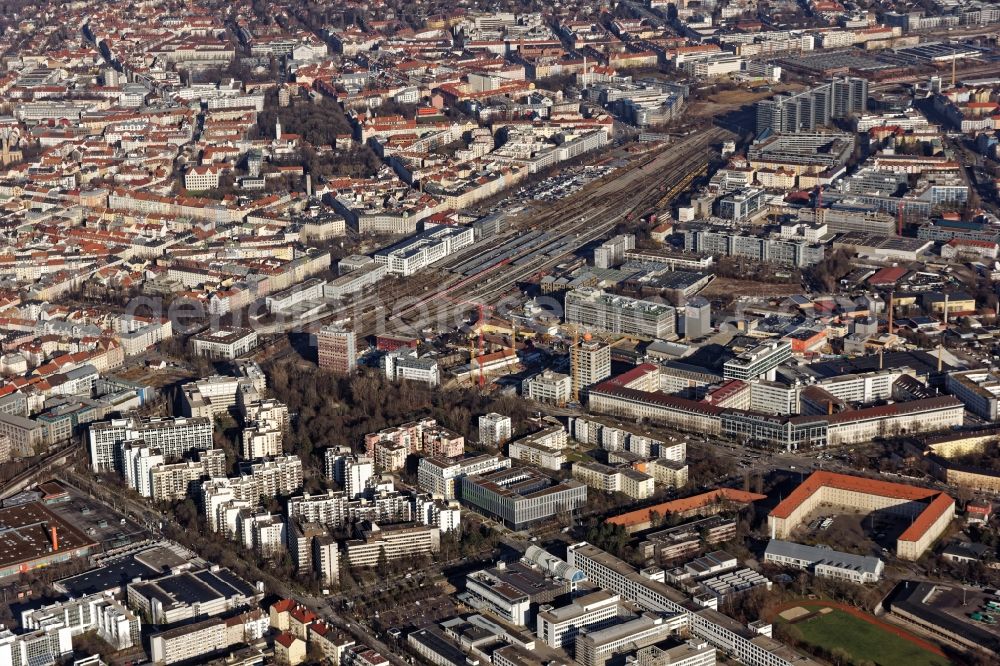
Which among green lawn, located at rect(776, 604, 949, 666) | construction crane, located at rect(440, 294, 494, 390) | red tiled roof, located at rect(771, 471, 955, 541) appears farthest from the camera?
construction crane, located at rect(440, 294, 494, 390)

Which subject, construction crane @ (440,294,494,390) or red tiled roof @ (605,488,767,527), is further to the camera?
construction crane @ (440,294,494,390)

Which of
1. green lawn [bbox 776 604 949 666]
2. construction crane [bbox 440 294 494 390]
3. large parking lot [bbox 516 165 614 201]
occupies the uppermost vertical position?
large parking lot [bbox 516 165 614 201]

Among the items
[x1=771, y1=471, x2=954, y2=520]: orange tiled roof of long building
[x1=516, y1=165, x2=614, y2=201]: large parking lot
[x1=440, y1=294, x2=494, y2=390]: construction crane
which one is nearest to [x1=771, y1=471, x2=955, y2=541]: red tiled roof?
[x1=771, y1=471, x2=954, y2=520]: orange tiled roof of long building

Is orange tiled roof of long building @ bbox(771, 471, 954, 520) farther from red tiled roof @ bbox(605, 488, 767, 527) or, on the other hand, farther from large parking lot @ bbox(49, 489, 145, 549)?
large parking lot @ bbox(49, 489, 145, 549)

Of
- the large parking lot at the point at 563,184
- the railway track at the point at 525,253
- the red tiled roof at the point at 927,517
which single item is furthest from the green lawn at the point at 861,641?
the large parking lot at the point at 563,184

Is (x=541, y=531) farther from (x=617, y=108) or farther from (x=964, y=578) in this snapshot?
(x=617, y=108)

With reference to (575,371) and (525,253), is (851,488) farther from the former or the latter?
(525,253)

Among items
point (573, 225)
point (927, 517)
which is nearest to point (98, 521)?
point (927, 517)

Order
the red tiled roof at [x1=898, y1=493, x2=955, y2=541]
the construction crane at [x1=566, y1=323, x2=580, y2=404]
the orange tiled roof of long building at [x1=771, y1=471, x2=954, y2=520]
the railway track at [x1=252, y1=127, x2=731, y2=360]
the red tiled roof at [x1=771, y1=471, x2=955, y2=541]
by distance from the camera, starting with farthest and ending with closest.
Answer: the railway track at [x1=252, y1=127, x2=731, y2=360] → the construction crane at [x1=566, y1=323, x2=580, y2=404] → the orange tiled roof of long building at [x1=771, y1=471, x2=954, y2=520] → the red tiled roof at [x1=771, y1=471, x2=955, y2=541] → the red tiled roof at [x1=898, y1=493, x2=955, y2=541]

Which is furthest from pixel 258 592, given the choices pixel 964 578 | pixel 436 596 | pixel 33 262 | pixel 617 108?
pixel 617 108
